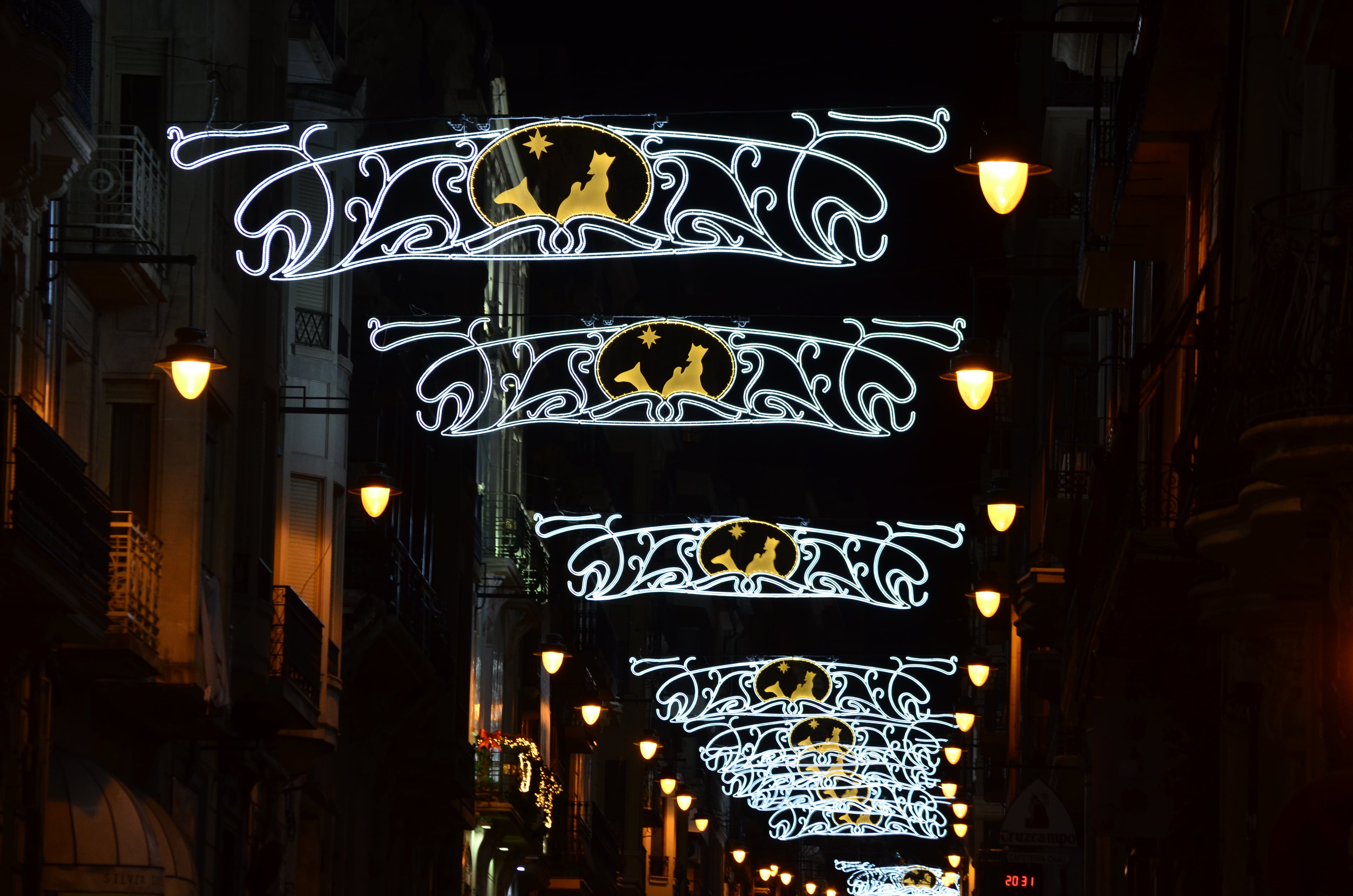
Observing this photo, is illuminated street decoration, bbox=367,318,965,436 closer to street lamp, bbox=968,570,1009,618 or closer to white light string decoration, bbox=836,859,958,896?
street lamp, bbox=968,570,1009,618

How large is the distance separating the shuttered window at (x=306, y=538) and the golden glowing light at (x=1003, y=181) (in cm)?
1457

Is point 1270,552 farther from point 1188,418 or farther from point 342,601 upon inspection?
point 342,601

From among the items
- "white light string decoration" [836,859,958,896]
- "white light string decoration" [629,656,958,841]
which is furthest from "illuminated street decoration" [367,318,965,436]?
"white light string decoration" [836,859,958,896]

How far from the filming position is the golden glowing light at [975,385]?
20.8m

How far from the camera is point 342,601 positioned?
31359 millimetres

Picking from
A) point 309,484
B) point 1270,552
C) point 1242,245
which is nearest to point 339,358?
point 309,484

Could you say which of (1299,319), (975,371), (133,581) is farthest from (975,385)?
(1299,319)

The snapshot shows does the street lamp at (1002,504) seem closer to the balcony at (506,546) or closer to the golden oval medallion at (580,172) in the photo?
the golden oval medallion at (580,172)

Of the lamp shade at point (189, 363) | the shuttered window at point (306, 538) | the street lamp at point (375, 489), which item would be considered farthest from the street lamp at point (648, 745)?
the lamp shade at point (189, 363)

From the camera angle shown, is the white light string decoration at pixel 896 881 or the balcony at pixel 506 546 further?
the white light string decoration at pixel 896 881

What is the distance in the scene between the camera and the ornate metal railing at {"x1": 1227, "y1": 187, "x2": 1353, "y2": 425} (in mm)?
10617

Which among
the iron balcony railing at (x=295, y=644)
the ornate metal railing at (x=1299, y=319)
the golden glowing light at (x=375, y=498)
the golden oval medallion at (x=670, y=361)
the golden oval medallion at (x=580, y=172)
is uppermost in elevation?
the golden oval medallion at (x=580, y=172)

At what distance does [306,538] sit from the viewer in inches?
1176

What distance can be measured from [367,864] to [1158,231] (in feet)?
58.4
